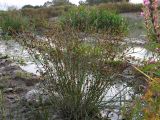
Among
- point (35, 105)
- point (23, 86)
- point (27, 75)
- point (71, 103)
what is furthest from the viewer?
point (27, 75)

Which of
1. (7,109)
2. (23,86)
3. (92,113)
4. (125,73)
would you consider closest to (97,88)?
(92,113)

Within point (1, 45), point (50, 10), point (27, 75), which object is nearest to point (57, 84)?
point (27, 75)

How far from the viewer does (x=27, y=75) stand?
7730 mm

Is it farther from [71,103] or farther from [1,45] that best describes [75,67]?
[1,45]

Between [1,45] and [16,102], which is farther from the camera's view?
[1,45]

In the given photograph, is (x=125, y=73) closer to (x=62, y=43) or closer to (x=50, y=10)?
(x=62, y=43)

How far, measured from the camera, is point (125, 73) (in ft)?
25.6

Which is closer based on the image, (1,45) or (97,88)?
(97,88)

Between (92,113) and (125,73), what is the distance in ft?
8.98

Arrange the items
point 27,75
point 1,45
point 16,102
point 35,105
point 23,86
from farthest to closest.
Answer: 1. point 1,45
2. point 27,75
3. point 23,86
4. point 16,102
5. point 35,105

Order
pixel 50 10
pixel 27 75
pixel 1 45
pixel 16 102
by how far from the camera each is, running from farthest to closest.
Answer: pixel 50 10
pixel 1 45
pixel 27 75
pixel 16 102

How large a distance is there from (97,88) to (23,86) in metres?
2.17

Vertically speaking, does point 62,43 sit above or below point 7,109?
above

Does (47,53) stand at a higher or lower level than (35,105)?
higher
